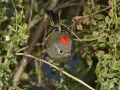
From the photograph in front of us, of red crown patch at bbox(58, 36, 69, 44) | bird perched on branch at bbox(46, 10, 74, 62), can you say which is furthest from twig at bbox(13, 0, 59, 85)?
red crown patch at bbox(58, 36, 69, 44)

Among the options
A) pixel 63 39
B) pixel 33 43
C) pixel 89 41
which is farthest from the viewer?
pixel 89 41

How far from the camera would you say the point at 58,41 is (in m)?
2.65

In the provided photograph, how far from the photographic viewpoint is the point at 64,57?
2562 millimetres

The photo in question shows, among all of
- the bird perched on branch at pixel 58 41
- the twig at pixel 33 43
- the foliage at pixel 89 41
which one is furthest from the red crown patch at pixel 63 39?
the twig at pixel 33 43

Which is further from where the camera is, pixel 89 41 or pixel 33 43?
pixel 89 41

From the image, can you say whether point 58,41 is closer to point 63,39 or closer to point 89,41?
point 63,39

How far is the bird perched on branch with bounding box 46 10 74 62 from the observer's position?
8.46ft

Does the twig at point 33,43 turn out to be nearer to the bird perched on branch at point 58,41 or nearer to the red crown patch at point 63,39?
the bird perched on branch at point 58,41

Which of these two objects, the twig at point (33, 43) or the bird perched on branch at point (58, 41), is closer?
the bird perched on branch at point (58, 41)

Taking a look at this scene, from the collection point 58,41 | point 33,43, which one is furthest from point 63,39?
point 33,43

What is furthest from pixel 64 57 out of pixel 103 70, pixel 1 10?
pixel 1 10

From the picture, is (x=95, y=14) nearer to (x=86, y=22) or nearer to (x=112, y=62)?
(x=86, y=22)

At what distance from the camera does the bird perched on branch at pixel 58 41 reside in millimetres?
2580

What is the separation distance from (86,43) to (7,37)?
0.62 metres
